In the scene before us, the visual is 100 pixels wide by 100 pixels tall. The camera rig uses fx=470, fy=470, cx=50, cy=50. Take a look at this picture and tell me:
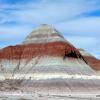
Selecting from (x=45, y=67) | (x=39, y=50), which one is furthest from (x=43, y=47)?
(x=45, y=67)

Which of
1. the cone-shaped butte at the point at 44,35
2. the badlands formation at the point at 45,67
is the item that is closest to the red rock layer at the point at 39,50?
the badlands formation at the point at 45,67

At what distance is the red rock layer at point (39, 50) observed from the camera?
135750 millimetres

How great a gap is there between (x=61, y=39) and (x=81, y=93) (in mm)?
32299

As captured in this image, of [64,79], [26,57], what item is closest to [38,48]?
[26,57]

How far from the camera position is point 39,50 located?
138 m

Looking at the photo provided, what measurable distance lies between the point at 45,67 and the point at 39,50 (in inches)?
436

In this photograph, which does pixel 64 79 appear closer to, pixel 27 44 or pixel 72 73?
pixel 72 73

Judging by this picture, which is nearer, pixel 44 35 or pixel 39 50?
pixel 39 50

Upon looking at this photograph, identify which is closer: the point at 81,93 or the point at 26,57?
the point at 81,93

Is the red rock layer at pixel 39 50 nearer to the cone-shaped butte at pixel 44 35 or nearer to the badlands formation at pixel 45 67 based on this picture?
the badlands formation at pixel 45 67

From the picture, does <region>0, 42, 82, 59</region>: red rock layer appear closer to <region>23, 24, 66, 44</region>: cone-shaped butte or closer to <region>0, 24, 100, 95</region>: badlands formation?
<region>0, 24, 100, 95</region>: badlands formation

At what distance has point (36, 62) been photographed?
13400 centimetres

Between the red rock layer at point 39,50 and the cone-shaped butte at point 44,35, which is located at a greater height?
the cone-shaped butte at point 44,35

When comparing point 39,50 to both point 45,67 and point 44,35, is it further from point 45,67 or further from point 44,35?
point 45,67
